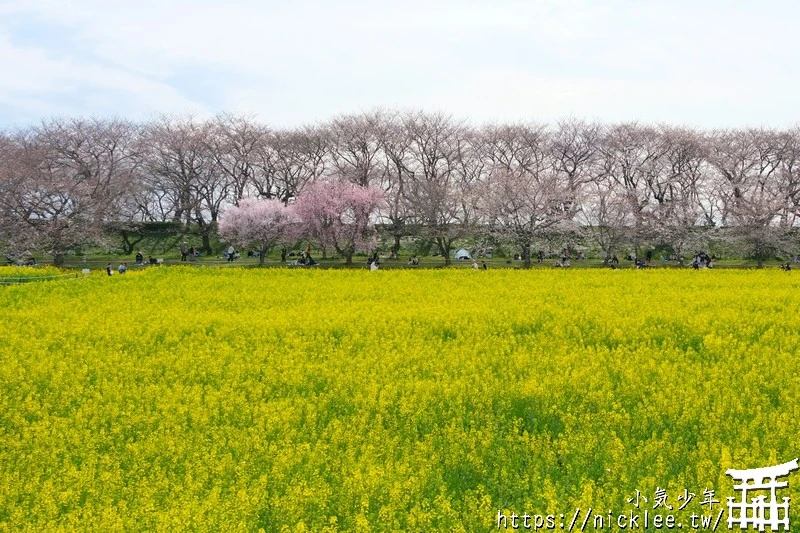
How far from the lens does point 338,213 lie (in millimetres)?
51250

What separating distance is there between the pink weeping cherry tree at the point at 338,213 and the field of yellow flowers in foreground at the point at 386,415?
114 ft

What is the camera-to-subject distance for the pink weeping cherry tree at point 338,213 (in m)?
50.6

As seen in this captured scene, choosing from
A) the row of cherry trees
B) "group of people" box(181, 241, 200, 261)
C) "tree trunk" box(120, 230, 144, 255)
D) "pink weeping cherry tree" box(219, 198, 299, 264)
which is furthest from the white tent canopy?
"tree trunk" box(120, 230, 144, 255)

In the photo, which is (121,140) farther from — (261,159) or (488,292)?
(488,292)

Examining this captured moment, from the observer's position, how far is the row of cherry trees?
49.7m

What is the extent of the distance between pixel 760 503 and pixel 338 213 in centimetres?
4760

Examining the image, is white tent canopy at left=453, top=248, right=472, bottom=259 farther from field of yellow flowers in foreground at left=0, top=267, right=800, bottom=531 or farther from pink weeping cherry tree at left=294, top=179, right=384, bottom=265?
field of yellow flowers in foreground at left=0, top=267, right=800, bottom=531

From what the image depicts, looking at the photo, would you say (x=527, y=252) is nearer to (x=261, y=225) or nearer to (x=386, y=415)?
(x=261, y=225)

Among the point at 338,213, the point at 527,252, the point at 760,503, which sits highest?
the point at 338,213

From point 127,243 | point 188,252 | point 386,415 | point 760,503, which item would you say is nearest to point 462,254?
point 188,252

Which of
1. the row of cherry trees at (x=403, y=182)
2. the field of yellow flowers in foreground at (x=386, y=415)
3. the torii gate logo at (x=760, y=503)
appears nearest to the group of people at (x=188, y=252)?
the row of cherry trees at (x=403, y=182)

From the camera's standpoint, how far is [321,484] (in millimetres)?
5465

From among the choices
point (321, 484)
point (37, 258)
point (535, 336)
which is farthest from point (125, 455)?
point (37, 258)

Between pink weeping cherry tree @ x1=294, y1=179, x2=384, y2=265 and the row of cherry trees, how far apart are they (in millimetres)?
146
